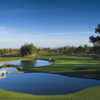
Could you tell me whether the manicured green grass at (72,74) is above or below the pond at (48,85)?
above

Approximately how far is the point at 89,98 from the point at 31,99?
155 inches

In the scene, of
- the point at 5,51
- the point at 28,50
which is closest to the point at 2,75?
the point at 28,50

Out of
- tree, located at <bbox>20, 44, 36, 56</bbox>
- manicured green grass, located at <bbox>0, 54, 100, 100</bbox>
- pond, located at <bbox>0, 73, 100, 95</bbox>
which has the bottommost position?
pond, located at <bbox>0, 73, 100, 95</bbox>

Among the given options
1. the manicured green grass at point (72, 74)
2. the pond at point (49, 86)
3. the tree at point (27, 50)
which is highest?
the tree at point (27, 50)

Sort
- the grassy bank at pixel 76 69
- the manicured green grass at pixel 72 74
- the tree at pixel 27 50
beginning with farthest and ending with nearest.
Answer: the tree at pixel 27 50, the grassy bank at pixel 76 69, the manicured green grass at pixel 72 74

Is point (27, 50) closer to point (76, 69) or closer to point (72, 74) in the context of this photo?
point (76, 69)

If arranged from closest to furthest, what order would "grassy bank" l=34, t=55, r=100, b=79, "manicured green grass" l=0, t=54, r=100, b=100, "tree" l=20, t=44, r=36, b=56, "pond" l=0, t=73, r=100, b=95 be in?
"manicured green grass" l=0, t=54, r=100, b=100 < "pond" l=0, t=73, r=100, b=95 < "grassy bank" l=34, t=55, r=100, b=79 < "tree" l=20, t=44, r=36, b=56

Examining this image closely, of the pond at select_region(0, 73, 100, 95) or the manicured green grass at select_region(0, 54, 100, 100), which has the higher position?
the manicured green grass at select_region(0, 54, 100, 100)

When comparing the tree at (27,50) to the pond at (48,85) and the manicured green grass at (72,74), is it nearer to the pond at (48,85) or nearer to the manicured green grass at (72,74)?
the manicured green grass at (72,74)

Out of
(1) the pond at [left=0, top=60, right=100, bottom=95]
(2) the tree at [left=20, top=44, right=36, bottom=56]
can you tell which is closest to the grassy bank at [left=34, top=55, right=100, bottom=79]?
(1) the pond at [left=0, top=60, right=100, bottom=95]

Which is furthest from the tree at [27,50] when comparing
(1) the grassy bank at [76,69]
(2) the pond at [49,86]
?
(2) the pond at [49,86]

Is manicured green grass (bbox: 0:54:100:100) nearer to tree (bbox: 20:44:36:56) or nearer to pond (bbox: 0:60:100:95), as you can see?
pond (bbox: 0:60:100:95)

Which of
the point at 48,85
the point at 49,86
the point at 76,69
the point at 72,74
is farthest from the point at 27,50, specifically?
the point at 49,86

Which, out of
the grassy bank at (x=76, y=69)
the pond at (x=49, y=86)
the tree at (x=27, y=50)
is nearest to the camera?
the pond at (x=49, y=86)
